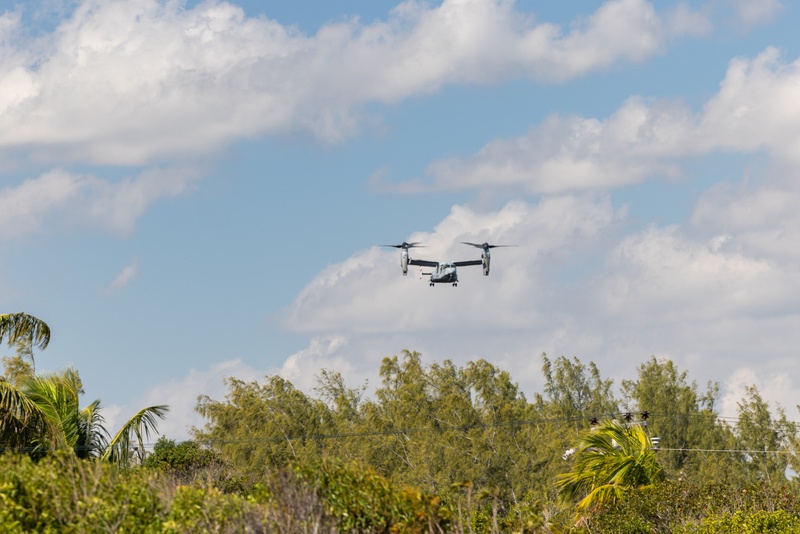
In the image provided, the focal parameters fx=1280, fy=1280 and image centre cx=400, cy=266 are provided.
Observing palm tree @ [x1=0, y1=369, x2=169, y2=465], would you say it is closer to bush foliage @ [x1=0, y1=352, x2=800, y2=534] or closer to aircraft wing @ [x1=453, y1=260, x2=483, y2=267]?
bush foliage @ [x1=0, y1=352, x2=800, y2=534]

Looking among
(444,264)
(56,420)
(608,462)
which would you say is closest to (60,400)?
(56,420)

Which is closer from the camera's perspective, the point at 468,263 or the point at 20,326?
the point at 20,326

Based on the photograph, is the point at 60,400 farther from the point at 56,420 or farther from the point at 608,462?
the point at 608,462

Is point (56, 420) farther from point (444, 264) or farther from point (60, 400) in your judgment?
point (444, 264)

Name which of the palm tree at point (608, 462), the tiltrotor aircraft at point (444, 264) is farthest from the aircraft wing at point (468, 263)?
the palm tree at point (608, 462)

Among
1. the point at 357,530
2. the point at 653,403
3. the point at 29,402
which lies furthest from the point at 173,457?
the point at 357,530

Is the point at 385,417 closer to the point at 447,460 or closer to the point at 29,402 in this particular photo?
the point at 447,460

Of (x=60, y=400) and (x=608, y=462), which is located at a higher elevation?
(x=60, y=400)
